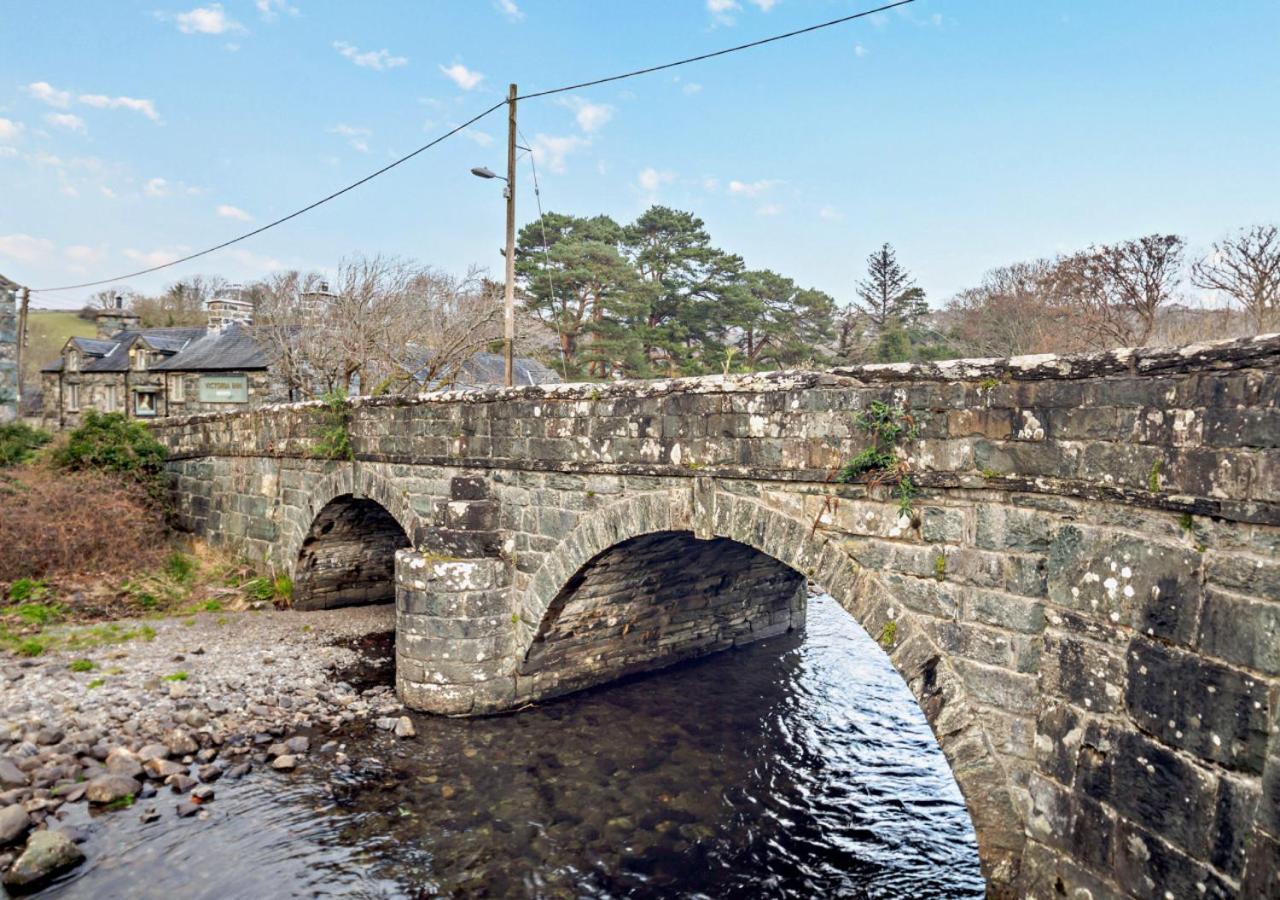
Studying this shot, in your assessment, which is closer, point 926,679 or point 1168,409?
point 1168,409

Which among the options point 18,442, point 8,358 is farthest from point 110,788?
point 8,358

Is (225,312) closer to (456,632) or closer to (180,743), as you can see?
(180,743)

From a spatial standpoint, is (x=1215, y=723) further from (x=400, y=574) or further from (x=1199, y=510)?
(x=400, y=574)

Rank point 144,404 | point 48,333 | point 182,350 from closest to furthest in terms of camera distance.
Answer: point 182,350 → point 144,404 → point 48,333

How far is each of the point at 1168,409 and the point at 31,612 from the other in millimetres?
14543

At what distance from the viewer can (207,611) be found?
13.2 metres

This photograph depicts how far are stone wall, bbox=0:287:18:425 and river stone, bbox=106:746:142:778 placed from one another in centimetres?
1517

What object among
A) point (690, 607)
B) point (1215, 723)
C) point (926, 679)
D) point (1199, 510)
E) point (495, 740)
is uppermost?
point (1199, 510)

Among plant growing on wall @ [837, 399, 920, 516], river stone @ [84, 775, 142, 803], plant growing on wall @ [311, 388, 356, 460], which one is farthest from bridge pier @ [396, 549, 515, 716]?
plant growing on wall @ [837, 399, 920, 516]

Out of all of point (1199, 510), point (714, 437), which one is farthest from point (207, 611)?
point (1199, 510)

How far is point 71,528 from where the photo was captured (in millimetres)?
13617

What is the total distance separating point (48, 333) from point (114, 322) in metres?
28.1

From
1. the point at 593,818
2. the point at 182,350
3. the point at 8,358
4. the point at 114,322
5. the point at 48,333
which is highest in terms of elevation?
the point at 48,333

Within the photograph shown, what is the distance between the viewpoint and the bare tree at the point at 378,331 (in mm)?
22203
